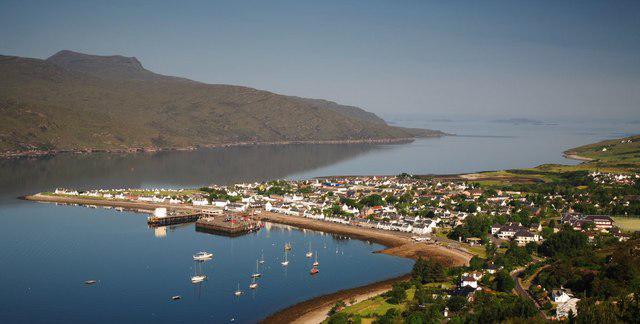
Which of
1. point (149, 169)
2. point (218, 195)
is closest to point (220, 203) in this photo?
point (218, 195)

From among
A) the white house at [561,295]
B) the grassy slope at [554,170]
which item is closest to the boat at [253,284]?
the white house at [561,295]

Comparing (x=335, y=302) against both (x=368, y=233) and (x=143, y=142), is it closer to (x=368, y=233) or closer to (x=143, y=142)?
(x=368, y=233)

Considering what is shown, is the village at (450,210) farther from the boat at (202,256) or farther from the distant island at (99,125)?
the distant island at (99,125)

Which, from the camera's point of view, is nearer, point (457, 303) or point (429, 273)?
point (457, 303)

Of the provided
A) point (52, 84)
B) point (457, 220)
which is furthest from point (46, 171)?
point (52, 84)

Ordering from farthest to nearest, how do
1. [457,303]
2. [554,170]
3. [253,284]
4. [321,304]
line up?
[554,170] → [253,284] → [321,304] → [457,303]

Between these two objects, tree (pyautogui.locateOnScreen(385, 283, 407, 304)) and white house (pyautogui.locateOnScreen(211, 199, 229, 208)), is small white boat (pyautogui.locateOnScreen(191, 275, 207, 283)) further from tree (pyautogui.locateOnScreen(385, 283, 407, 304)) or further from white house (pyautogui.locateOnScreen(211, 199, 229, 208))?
white house (pyautogui.locateOnScreen(211, 199, 229, 208))

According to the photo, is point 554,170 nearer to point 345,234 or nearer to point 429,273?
point 345,234

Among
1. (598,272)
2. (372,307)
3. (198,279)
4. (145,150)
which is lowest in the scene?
(198,279)
